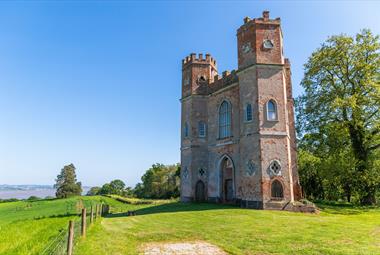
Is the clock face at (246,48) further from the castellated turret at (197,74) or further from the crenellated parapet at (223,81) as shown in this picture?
the castellated turret at (197,74)

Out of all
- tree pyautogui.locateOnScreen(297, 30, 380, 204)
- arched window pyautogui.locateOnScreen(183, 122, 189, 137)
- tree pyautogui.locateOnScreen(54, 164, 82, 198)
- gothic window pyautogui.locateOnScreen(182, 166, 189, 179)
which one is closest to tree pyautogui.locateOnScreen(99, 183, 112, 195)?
tree pyautogui.locateOnScreen(54, 164, 82, 198)

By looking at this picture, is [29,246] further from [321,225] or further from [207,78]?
[207,78]

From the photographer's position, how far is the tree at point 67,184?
67.2 meters

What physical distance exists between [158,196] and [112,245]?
1673 inches

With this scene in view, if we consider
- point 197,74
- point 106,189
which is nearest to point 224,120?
point 197,74

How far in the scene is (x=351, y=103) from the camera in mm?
20953

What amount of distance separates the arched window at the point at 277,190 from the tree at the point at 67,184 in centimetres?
6137

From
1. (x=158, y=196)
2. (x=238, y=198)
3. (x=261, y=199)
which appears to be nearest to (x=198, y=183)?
(x=238, y=198)

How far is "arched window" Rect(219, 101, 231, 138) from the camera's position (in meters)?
24.3

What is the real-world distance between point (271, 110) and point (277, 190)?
587cm

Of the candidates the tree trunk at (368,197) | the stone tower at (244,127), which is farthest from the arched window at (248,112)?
the tree trunk at (368,197)

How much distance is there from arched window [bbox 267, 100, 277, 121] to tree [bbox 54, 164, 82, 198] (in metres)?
61.8

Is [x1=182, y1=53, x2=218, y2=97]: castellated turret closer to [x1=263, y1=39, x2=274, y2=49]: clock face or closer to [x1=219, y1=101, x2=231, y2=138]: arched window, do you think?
[x1=219, y1=101, x2=231, y2=138]: arched window

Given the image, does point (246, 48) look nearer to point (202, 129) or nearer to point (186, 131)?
point (202, 129)
